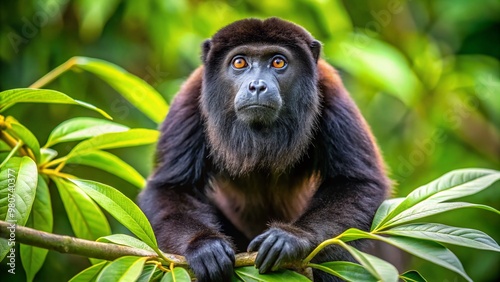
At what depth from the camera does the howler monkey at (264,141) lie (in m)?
3.55

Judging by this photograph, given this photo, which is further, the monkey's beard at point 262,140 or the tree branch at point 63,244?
the monkey's beard at point 262,140

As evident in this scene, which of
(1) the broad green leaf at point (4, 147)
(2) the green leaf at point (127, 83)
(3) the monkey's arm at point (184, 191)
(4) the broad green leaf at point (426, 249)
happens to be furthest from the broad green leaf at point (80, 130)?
(4) the broad green leaf at point (426, 249)

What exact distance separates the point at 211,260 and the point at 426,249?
995 millimetres

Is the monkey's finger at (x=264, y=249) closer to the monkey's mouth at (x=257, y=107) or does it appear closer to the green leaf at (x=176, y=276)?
the green leaf at (x=176, y=276)

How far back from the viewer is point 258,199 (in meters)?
4.34

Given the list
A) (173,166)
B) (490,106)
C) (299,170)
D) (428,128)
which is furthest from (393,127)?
(173,166)

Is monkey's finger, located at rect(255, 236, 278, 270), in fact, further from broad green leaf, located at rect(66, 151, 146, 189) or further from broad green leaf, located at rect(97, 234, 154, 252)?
broad green leaf, located at rect(66, 151, 146, 189)

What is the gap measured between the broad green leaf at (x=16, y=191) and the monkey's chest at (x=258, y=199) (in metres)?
1.68

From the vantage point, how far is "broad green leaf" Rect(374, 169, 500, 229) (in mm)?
2602

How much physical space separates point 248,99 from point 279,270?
1.09 m

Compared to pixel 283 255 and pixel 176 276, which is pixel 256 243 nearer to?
pixel 283 255

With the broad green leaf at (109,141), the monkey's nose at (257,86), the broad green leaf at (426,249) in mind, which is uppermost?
the monkey's nose at (257,86)

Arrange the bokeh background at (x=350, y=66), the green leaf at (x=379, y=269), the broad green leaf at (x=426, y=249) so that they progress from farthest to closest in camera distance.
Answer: the bokeh background at (x=350, y=66) → the broad green leaf at (x=426, y=249) → the green leaf at (x=379, y=269)

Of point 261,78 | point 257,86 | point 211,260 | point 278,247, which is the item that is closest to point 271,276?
point 278,247
